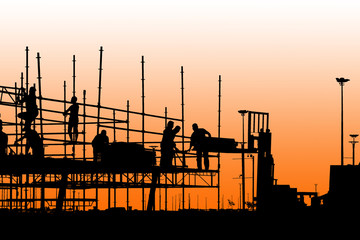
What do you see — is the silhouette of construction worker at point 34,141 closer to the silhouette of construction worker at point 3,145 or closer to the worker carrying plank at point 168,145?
the silhouette of construction worker at point 3,145

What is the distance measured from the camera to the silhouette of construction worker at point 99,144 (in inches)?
1411

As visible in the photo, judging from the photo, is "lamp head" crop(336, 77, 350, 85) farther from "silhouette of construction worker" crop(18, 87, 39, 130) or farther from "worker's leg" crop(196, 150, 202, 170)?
"silhouette of construction worker" crop(18, 87, 39, 130)

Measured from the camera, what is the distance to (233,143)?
1524 inches

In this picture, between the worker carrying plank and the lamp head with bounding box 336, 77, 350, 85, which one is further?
the lamp head with bounding box 336, 77, 350, 85

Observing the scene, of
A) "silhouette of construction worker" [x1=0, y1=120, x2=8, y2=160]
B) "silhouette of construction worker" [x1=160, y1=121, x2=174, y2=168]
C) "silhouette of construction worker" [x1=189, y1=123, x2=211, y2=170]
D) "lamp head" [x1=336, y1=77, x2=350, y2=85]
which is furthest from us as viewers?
"lamp head" [x1=336, y1=77, x2=350, y2=85]

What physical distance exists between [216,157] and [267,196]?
6.45m

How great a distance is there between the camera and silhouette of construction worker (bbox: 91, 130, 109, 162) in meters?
35.8

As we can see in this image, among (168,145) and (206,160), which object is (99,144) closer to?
(168,145)

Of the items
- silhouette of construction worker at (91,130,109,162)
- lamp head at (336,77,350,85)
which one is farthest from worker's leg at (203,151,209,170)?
lamp head at (336,77,350,85)

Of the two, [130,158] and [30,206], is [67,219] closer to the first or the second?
[130,158]

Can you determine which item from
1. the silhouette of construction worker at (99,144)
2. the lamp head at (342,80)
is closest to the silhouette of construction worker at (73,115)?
the silhouette of construction worker at (99,144)

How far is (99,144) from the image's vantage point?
36.1m

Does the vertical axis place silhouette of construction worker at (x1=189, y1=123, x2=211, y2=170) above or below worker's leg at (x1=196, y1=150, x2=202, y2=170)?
above

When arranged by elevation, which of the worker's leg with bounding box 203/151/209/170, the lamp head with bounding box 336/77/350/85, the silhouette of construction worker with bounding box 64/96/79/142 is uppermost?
the lamp head with bounding box 336/77/350/85
